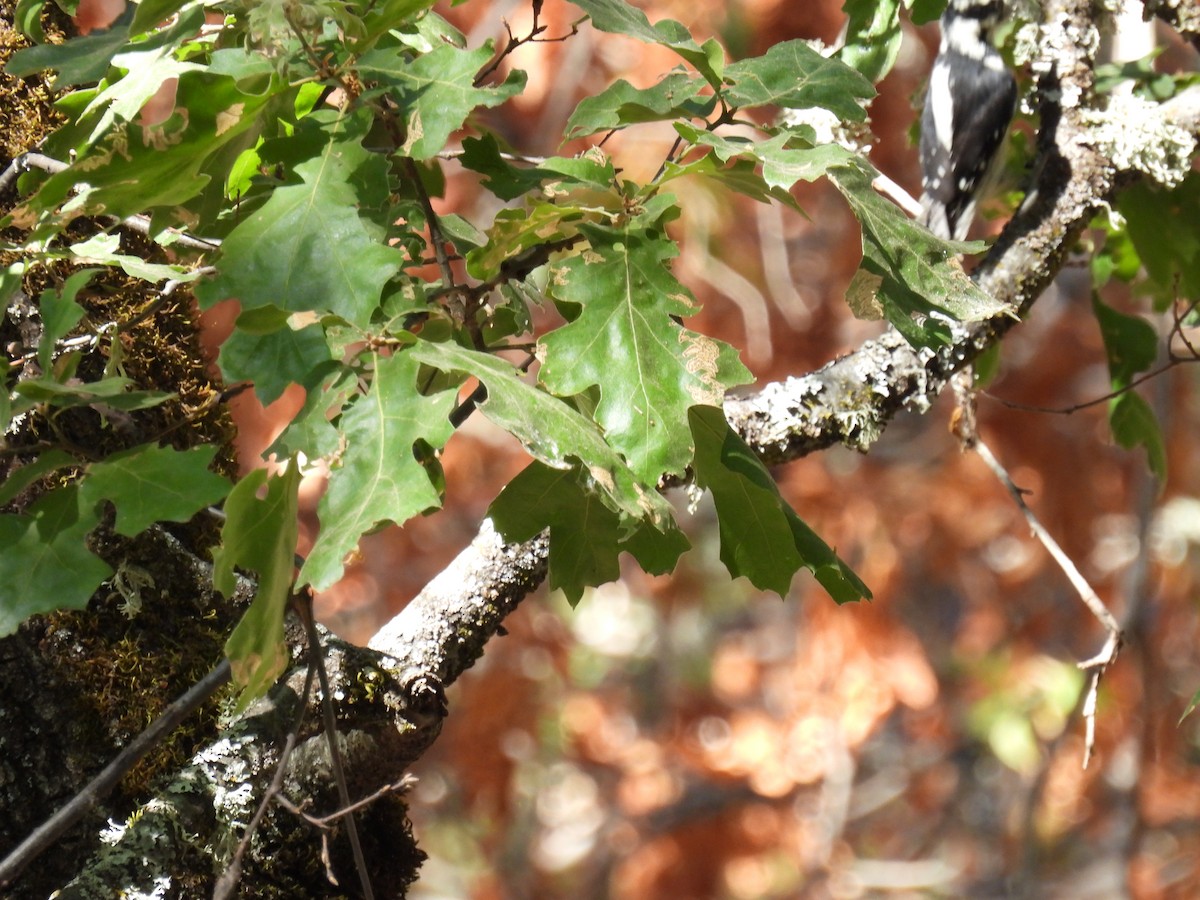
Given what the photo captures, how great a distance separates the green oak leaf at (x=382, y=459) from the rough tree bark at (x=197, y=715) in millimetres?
191

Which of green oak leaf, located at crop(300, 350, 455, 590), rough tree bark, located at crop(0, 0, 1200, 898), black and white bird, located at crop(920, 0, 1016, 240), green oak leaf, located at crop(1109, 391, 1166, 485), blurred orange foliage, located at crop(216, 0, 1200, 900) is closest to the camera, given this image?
green oak leaf, located at crop(300, 350, 455, 590)

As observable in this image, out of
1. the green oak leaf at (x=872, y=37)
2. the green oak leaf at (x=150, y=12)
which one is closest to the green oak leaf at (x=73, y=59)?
the green oak leaf at (x=150, y=12)

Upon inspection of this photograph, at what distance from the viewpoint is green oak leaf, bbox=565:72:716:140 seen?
67 cm

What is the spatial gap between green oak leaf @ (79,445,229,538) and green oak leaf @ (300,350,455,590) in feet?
0.26

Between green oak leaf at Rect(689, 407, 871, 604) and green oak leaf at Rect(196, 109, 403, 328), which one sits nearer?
A: green oak leaf at Rect(196, 109, 403, 328)

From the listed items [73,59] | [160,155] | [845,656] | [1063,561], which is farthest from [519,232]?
[845,656]

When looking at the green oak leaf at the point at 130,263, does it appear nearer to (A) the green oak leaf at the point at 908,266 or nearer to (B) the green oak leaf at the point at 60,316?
(B) the green oak leaf at the point at 60,316

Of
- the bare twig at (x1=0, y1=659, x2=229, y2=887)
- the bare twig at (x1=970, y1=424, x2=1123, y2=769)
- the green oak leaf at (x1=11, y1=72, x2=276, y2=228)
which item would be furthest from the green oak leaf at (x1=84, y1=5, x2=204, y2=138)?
the bare twig at (x1=970, y1=424, x2=1123, y2=769)

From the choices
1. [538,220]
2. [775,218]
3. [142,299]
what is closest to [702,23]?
[775,218]

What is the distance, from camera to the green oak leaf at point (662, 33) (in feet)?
2.12

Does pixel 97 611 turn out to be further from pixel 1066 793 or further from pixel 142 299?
pixel 1066 793

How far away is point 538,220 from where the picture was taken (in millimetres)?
616

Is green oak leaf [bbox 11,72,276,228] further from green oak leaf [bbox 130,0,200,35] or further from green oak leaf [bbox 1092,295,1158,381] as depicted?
green oak leaf [bbox 1092,295,1158,381]

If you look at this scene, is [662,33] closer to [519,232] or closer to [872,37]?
[519,232]
